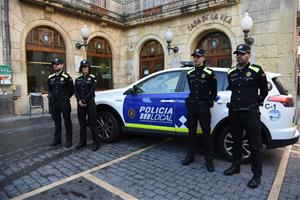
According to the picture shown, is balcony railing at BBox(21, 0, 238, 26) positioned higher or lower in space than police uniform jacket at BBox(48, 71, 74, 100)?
higher

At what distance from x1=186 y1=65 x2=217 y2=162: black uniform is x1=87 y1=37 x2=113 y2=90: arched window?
9192mm

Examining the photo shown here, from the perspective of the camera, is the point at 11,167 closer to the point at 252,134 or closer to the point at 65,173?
the point at 65,173

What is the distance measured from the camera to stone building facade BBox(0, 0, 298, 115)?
28.3 feet

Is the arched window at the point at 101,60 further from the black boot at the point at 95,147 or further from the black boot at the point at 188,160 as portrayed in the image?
the black boot at the point at 188,160

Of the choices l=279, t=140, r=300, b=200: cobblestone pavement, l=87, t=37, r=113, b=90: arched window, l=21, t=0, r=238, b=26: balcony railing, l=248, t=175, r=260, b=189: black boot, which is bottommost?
l=279, t=140, r=300, b=200: cobblestone pavement

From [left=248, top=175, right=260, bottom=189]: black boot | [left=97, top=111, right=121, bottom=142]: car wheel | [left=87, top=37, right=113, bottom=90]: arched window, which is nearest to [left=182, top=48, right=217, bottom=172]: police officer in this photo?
[left=248, top=175, right=260, bottom=189]: black boot

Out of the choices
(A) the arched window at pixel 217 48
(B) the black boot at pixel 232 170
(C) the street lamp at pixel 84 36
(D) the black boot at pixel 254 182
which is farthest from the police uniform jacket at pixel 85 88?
(A) the arched window at pixel 217 48

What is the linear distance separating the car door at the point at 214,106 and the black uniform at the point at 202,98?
0.34 m

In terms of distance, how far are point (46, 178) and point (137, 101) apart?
2.17 metres

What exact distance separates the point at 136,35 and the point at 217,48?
184 inches

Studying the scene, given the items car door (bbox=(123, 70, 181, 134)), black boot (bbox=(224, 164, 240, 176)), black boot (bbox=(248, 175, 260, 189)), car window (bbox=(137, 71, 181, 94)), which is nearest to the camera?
black boot (bbox=(248, 175, 260, 189))

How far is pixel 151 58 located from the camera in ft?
41.0

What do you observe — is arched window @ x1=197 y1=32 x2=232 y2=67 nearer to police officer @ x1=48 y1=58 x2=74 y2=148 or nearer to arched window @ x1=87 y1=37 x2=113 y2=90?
arched window @ x1=87 y1=37 x2=113 y2=90

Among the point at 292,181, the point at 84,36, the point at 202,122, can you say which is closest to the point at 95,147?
the point at 202,122
